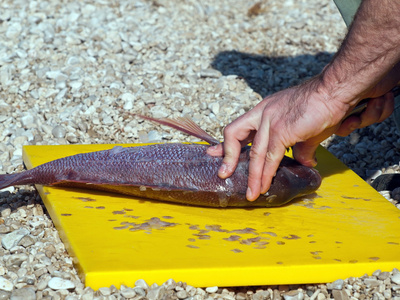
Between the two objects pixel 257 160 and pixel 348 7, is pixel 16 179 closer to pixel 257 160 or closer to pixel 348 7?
pixel 257 160

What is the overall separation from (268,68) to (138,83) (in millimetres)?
1596

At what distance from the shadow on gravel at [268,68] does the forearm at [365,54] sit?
9.06 feet

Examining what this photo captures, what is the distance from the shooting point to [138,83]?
5.93 m

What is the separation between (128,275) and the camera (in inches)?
114

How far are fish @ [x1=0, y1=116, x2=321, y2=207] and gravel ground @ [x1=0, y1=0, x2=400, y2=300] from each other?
348 mm

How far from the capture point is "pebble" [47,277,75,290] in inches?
117

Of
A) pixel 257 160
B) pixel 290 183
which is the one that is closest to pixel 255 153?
pixel 257 160

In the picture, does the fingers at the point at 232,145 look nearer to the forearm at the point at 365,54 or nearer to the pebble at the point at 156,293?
the forearm at the point at 365,54

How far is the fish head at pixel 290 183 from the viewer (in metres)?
3.67

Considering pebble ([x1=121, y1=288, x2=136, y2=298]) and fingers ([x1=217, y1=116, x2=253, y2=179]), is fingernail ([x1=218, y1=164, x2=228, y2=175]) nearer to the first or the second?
fingers ([x1=217, y1=116, x2=253, y2=179])

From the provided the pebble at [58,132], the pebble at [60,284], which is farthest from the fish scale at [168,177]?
the pebble at [58,132]

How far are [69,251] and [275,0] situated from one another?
20.6 ft

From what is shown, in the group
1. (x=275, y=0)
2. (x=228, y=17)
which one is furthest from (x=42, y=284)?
(x=275, y=0)

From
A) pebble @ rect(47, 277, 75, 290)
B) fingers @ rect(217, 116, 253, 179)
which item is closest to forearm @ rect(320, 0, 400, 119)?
fingers @ rect(217, 116, 253, 179)
